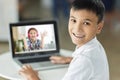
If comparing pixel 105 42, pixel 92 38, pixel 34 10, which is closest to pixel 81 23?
pixel 92 38

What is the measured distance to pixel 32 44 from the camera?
6.37 feet

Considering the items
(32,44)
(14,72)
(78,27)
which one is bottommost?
(14,72)

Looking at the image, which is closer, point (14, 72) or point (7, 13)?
point (14, 72)

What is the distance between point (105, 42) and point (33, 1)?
325 cm

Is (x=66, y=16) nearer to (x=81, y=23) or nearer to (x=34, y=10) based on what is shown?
(x=34, y=10)

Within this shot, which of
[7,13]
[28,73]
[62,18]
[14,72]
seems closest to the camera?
[28,73]

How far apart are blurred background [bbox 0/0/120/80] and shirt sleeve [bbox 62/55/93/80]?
5.02ft

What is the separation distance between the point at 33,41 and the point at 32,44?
19mm

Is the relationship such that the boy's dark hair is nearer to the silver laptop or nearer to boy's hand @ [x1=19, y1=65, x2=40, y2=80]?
boy's hand @ [x1=19, y1=65, x2=40, y2=80]

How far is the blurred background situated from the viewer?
14.4 ft

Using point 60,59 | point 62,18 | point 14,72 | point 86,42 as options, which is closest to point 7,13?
point 62,18

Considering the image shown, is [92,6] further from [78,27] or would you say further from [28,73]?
[28,73]

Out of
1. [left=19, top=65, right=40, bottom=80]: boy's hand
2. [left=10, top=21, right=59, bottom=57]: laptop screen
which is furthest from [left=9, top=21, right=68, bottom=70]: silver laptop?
[left=19, top=65, right=40, bottom=80]: boy's hand

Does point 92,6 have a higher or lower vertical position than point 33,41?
higher
